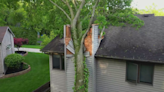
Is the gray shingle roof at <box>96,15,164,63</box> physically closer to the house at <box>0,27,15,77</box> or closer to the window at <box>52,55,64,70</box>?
the window at <box>52,55,64,70</box>

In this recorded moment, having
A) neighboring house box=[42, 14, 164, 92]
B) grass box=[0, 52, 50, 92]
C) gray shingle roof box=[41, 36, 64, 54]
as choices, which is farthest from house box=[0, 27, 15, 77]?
neighboring house box=[42, 14, 164, 92]

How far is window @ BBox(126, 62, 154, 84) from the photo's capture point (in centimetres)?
768

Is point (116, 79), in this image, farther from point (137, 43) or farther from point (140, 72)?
point (137, 43)

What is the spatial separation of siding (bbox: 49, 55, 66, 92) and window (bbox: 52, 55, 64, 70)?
27 cm

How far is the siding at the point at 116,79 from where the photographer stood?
7.45 metres

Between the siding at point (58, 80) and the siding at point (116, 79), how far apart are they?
8.34 ft

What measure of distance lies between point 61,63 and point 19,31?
32.6 m

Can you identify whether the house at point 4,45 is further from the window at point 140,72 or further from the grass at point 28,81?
the window at point 140,72

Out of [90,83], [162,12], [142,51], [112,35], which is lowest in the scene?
[90,83]

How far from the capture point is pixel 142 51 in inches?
300

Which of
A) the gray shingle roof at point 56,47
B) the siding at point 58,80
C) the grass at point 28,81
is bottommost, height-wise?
the grass at point 28,81

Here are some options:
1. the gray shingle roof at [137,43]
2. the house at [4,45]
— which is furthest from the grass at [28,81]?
the gray shingle roof at [137,43]

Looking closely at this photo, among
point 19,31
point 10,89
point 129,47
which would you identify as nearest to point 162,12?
point 129,47

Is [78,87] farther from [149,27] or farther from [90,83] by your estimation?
[149,27]
